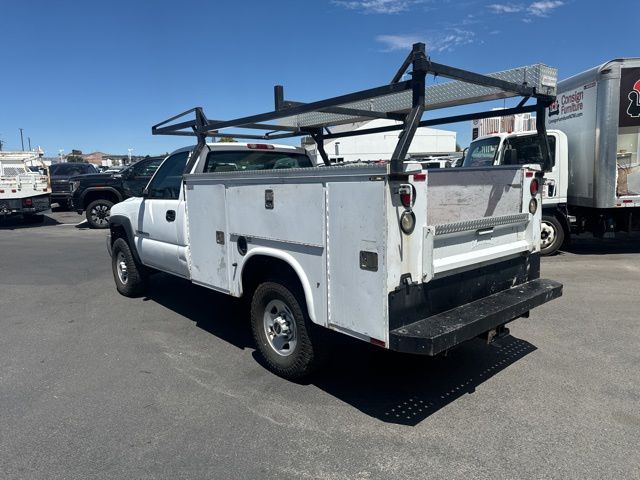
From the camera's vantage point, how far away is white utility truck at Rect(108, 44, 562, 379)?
9.98 feet

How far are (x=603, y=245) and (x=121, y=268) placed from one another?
31.7 ft

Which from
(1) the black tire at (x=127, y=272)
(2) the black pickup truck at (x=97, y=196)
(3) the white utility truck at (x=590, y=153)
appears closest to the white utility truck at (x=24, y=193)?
(2) the black pickup truck at (x=97, y=196)

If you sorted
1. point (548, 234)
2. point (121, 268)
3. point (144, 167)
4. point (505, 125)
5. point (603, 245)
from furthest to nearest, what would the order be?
1. point (505, 125)
2. point (144, 167)
3. point (603, 245)
4. point (548, 234)
5. point (121, 268)

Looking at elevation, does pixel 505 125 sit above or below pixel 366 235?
above

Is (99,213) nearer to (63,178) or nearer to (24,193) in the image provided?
(24,193)

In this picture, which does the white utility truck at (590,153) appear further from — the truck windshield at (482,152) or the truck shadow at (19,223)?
the truck shadow at (19,223)

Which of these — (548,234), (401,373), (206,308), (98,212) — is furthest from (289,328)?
(98,212)

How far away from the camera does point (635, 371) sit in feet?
13.5

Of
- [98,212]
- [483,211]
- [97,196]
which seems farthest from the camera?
[97,196]

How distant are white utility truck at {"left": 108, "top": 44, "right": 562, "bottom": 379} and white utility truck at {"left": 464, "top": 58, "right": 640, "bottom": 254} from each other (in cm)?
442

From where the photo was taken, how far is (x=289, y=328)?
3.99 metres

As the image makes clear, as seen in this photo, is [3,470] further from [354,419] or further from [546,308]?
[546,308]

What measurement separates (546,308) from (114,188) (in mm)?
13472

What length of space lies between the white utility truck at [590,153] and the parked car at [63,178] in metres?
16.8
